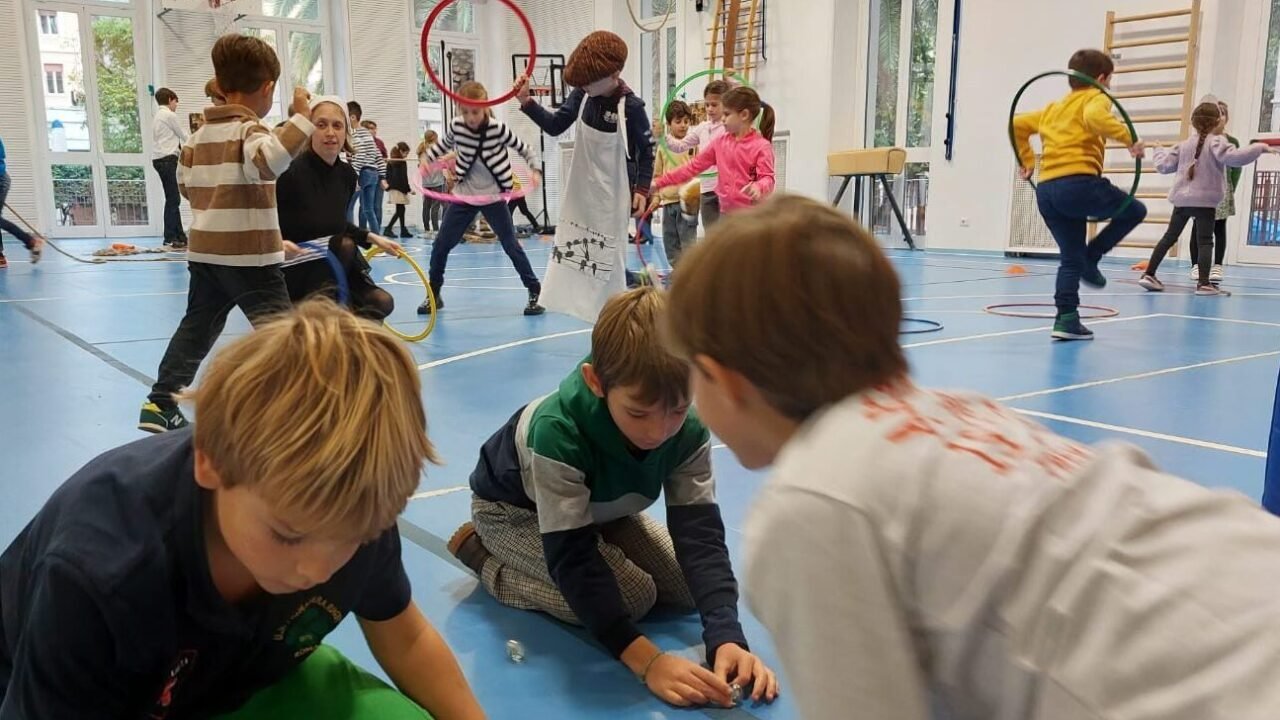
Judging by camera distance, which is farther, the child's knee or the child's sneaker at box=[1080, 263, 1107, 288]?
the child's sneaker at box=[1080, 263, 1107, 288]

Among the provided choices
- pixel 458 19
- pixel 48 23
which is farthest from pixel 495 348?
pixel 458 19

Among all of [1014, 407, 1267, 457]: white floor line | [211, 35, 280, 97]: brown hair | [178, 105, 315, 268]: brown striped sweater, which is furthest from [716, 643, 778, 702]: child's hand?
[211, 35, 280, 97]: brown hair

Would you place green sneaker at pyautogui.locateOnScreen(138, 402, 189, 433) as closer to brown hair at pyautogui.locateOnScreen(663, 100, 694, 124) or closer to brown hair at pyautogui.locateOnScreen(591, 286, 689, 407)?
brown hair at pyautogui.locateOnScreen(591, 286, 689, 407)

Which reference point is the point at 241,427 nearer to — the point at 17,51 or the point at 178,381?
the point at 178,381

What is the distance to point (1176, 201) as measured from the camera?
23.5ft

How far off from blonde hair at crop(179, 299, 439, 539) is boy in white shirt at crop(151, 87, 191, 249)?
10385mm

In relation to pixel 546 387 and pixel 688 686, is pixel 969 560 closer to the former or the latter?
pixel 688 686

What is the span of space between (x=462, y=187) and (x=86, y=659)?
17.4 ft

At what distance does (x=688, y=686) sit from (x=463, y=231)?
4.84 m

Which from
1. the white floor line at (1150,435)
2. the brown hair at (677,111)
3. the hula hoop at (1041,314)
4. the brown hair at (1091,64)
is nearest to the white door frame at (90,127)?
the brown hair at (677,111)

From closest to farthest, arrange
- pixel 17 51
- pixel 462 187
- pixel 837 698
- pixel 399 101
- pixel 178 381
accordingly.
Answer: pixel 837 698 → pixel 178 381 → pixel 462 187 → pixel 17 51 → pixel 399 101

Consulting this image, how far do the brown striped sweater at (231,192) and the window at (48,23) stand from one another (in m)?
12.5

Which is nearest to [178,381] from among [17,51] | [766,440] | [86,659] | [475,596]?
[475,596]

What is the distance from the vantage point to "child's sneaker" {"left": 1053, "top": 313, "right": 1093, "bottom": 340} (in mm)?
4879
